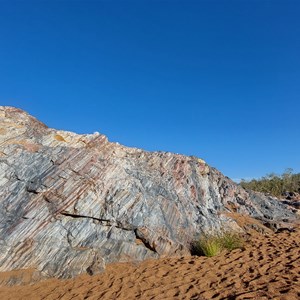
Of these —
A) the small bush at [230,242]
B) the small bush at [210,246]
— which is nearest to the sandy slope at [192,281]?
the small bush at [210,246]

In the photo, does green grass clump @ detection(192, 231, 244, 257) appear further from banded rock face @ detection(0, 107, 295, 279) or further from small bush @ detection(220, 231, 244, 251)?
banded rock face @ detection(0, 107, 295, 279)

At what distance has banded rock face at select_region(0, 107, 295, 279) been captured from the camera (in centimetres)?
1009

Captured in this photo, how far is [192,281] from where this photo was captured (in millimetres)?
8398

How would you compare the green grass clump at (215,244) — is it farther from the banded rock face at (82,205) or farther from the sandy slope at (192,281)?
the banded rock face at (82,205)

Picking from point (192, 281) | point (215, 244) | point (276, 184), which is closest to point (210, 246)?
point (215, 244)

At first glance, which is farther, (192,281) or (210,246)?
(210,246)

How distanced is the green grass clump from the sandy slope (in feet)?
1.02

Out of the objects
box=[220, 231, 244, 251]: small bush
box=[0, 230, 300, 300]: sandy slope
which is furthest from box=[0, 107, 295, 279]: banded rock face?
box=[220, 231, 244, 251]: small bush

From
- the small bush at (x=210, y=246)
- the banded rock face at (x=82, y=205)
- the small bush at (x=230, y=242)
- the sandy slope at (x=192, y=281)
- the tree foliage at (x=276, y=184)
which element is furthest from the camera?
the tree foliage at (x=276, y=184)

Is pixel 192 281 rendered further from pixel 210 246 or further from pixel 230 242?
pixel 230 242

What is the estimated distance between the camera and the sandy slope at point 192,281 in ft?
24.1

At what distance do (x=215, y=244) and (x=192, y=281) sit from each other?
294 cm

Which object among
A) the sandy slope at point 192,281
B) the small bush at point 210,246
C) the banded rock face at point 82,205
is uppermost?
the banded rock face at point 82,205

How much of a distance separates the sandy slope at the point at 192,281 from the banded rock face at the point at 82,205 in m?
0.66
